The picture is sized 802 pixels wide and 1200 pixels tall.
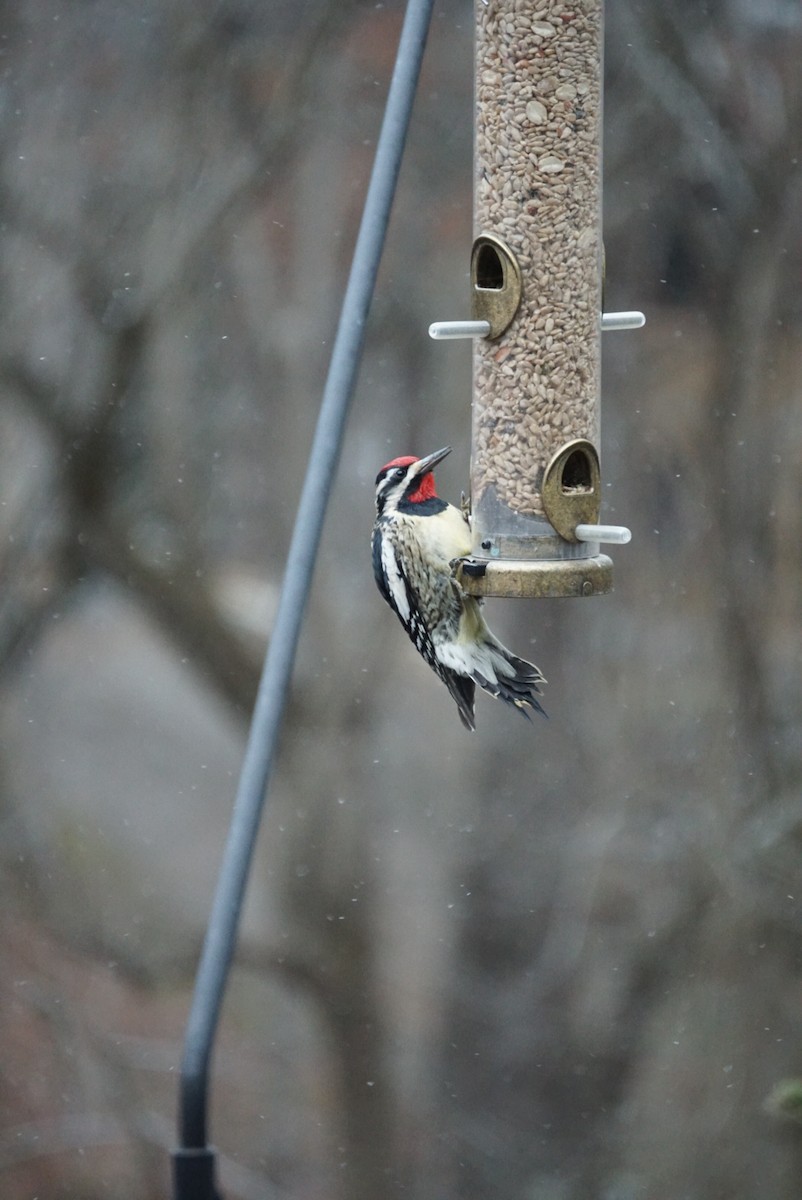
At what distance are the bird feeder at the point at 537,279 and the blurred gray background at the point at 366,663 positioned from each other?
7.26 feet

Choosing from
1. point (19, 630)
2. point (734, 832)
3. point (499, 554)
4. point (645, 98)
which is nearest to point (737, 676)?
point (734, 832)

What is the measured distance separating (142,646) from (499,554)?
9.73ft

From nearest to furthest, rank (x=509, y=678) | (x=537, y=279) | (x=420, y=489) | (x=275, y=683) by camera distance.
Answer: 1. (x=275, y=683)
2. (x=537, y=279)
3. (x=509, y=678)
4. (x=420, y=489)

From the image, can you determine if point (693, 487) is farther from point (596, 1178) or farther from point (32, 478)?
point (596, 1178)

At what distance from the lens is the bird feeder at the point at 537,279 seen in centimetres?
246

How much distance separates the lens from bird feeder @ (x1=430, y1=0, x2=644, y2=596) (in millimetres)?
2463

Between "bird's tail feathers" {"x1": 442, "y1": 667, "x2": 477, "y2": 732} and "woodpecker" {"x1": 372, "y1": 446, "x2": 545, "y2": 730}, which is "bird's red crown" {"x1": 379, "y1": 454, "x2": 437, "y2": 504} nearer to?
"woodpecker" {"x1": 372, "y1": 446, "x2": 545, "y2": 730}

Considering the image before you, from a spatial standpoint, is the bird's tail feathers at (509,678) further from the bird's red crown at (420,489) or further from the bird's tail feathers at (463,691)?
the bird's red crown at (420,489)

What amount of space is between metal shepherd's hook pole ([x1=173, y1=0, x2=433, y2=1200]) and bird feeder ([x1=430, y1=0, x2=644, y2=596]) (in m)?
0.82

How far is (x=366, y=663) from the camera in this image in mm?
5180

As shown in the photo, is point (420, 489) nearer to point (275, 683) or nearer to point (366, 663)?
point (275, 683)

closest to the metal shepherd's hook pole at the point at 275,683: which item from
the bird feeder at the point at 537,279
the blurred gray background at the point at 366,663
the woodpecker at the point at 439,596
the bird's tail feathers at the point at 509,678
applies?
the bird feeder at the point at 537,279

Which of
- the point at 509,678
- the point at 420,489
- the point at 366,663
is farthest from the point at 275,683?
the point at 366,663

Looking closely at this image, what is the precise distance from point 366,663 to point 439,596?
2543mm
